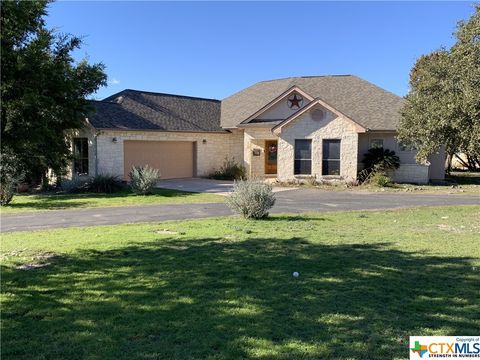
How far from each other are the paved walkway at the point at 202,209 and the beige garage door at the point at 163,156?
30.9 feet

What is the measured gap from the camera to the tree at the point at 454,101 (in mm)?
12031

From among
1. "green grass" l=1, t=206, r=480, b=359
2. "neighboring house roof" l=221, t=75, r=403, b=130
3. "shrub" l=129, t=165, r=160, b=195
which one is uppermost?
"neighboring house roof" l=221, t=75, r=403, b=130

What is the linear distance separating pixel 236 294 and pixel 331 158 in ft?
63.8

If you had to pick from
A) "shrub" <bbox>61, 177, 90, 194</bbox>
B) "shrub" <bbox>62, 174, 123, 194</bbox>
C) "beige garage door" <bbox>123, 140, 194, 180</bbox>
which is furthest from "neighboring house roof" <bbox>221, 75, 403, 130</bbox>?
"shrub" <bbox>61, 177, 90, 194</bbox>

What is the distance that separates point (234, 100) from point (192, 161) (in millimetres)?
7701

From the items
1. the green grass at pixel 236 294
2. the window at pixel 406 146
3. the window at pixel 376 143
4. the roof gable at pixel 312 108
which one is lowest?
the green grass at pixel 236 294

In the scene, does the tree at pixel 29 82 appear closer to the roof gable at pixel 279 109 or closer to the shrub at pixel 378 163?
the shrub at pixel 378 163

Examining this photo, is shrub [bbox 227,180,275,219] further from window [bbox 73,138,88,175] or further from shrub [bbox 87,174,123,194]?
window [bbox 73,138,88,175]

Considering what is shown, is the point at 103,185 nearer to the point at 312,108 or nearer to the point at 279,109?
the point at 312,108

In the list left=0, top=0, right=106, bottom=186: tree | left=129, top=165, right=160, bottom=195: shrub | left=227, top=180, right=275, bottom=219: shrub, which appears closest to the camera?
left=0, top=0, right=106, bottom=186: tree

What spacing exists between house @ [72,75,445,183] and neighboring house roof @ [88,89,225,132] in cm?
7

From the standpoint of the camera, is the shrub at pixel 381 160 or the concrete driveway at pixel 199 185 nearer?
the concrete driveway at pixel 199 185

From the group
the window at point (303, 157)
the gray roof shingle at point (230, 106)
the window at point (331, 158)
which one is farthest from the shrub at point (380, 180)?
the window at point (303, 157)

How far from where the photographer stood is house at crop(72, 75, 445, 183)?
23.8 metres
